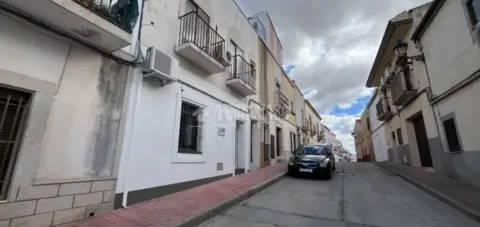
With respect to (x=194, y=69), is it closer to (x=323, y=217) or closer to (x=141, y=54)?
(x=141, y=54)

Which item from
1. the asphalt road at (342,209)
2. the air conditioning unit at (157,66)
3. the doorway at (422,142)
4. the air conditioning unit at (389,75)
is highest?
the air conditioning unit at (389,75)

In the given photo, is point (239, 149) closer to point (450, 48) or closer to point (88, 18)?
point (88, 18)

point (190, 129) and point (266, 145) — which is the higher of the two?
point (190, 129)

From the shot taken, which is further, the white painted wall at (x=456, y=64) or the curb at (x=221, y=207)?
the white painted wall at (x=456, y=64)

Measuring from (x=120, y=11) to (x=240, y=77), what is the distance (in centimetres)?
585

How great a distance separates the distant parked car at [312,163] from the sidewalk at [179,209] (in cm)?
345

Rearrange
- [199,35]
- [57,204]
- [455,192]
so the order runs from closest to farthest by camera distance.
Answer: [57,204] → [455,192] → [199,35]

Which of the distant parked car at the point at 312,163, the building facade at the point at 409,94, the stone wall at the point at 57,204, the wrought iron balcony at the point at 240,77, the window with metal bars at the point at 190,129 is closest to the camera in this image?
the stone wall at the point at 57,204

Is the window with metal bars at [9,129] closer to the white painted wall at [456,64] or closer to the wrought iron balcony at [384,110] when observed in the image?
the white painted wall at [456,64]

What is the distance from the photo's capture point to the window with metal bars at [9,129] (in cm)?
323

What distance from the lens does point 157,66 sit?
525cm

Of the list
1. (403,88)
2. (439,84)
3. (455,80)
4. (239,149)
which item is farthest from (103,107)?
(403,88)

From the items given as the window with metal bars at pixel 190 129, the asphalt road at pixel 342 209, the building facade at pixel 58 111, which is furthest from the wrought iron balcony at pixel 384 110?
the building facade at pixel 58 111

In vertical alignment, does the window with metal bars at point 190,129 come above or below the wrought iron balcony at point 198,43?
below
